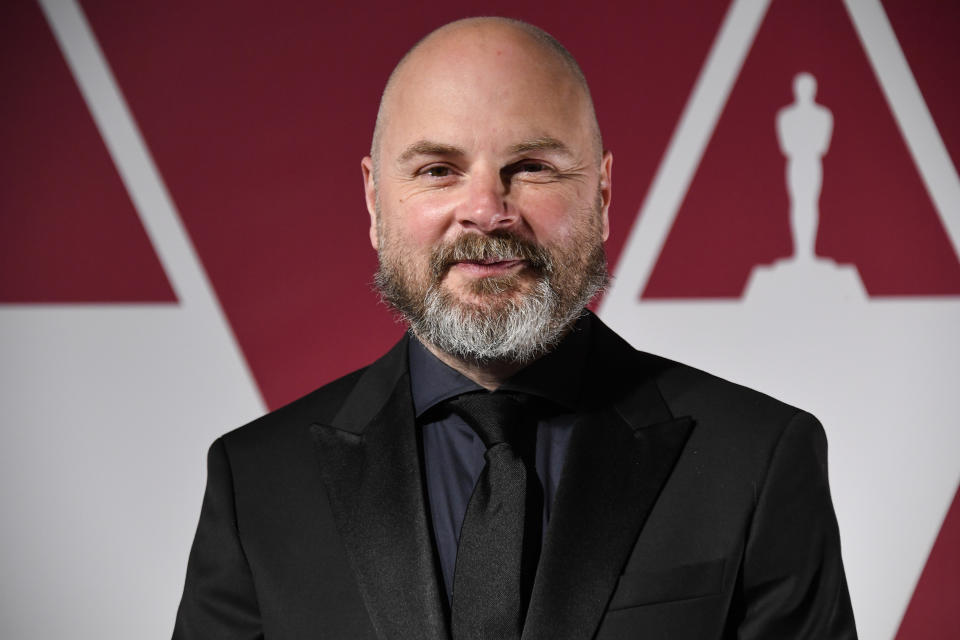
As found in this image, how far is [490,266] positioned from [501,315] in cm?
6

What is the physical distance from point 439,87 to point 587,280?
0.30 m

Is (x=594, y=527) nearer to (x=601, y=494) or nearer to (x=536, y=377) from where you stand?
(x=601, y=494)

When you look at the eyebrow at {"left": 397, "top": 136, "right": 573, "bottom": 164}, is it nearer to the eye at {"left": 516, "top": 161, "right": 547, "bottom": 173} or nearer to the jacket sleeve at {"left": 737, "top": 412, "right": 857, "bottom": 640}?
the eye at {"left": 516, "top": 161, "right": 547, "bottom": 173}

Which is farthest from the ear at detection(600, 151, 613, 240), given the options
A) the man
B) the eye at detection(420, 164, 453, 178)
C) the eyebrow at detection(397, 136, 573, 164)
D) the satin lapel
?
the satin lapel

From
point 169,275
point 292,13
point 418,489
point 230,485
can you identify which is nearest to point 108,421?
point 169,275

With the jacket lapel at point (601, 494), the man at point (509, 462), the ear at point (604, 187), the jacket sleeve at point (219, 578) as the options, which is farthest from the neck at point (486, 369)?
the jacket sleeve at point (219, 578)

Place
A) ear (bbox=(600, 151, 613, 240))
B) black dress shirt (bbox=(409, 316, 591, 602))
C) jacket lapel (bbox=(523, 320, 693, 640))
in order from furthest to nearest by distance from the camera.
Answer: ear (bbox=(600, 151, 613, 240)) < black dress shirt (bbox=(409, 316, 591, 602)) < jacket lapel (bbox=(523, 320, 693, 640))

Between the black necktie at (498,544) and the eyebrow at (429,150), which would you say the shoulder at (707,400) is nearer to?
the black necktie at (498,544)

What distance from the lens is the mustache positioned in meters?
1.27

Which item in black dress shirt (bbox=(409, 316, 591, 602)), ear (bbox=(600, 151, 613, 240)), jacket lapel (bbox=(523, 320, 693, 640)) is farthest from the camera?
ear (bbox=(600, 151, 613, 240))

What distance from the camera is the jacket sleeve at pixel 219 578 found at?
4.54 ft

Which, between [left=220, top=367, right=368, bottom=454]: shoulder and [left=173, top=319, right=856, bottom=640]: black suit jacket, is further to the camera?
[left=220, top=367, right=368, bottom=454]: shoulder

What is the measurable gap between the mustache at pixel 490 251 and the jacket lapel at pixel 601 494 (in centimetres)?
19

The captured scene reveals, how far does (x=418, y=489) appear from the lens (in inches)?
51.7
